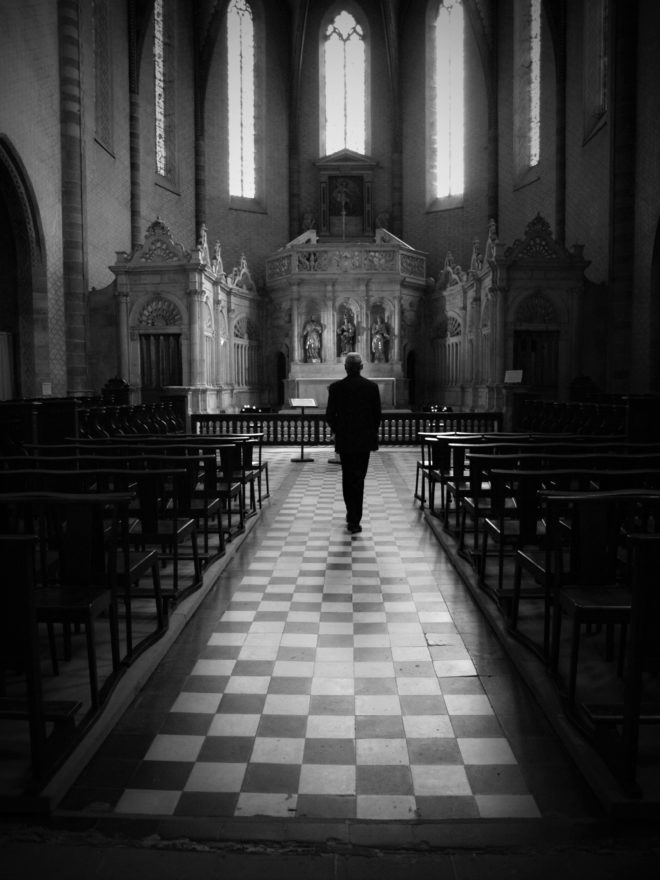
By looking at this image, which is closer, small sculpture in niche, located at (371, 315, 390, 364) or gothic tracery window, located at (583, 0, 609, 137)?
gothic tracery window, located at (583, 0, 609, 137)

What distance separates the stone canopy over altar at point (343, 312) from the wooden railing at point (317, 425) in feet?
17.8

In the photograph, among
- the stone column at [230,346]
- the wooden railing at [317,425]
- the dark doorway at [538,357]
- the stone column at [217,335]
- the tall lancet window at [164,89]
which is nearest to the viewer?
the wooden railing at [317,425]

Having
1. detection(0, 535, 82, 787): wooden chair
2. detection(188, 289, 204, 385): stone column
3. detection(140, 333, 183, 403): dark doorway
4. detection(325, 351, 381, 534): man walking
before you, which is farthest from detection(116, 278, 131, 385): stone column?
detection(0, 535, 82, 787): wooden chair

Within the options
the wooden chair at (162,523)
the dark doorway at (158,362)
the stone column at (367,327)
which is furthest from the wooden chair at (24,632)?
the stone column at (367,327)

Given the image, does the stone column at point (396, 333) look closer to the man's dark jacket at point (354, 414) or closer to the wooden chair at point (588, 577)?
the man's dark jacket at point (354, 414)

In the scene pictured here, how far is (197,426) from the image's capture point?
1542 centimetres

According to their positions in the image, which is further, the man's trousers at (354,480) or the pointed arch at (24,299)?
the pointed arch at (24,299)

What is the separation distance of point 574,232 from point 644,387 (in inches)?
238

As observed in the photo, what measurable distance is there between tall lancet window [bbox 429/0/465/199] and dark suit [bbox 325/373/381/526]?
2002 cm

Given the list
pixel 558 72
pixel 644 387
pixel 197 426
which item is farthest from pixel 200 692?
pixel 558 72

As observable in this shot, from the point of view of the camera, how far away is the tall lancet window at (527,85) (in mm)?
21562

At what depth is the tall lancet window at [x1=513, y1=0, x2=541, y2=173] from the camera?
2156 centimetres

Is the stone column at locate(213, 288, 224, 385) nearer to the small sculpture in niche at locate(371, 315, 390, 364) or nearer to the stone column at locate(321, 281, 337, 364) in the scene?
the stone column at locate(321, 281, 337, 364)

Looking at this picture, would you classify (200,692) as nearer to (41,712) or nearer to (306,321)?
(41,712)
